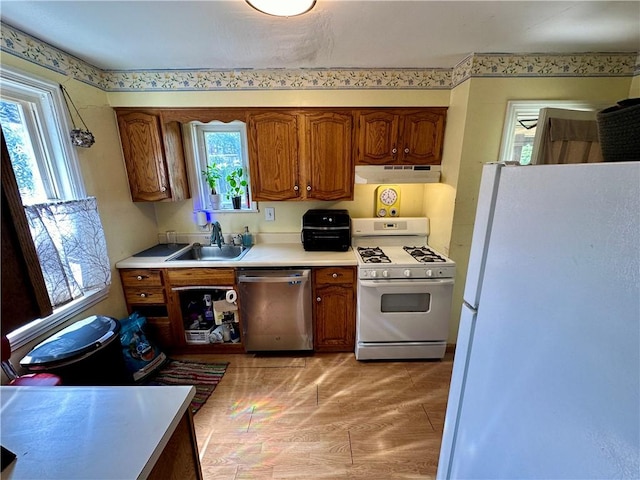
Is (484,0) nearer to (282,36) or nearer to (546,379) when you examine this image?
(282,36)

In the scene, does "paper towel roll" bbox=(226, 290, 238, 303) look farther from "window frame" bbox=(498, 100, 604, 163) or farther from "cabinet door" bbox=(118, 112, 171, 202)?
"window frame" bbox=(498, 100, 604, 163)

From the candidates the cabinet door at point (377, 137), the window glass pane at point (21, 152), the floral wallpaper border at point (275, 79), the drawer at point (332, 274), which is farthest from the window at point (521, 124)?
the window glass pane at point (21, 152)

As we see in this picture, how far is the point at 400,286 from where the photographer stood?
2.04 m

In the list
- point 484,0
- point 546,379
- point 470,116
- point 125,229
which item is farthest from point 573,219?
point 125,229

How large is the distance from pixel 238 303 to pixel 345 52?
2.09 m

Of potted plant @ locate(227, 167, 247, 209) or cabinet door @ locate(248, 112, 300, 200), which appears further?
potted plant @ locate(227, 167, 247, 209)

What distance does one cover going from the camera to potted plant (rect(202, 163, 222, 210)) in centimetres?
253

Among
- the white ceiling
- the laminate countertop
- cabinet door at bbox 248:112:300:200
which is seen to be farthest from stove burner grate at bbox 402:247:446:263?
the white ceiling

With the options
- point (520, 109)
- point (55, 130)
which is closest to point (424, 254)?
point (520, 109)

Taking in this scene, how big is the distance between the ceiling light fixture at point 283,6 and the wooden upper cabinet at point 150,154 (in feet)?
4.81

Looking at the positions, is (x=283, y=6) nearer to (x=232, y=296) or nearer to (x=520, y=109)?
(x=520, y=109)

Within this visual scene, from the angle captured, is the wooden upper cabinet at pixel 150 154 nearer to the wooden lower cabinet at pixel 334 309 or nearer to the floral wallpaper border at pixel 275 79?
the floral wallpaper border at pixel 275 79

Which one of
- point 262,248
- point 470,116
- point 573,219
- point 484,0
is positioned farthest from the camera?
point 262,248

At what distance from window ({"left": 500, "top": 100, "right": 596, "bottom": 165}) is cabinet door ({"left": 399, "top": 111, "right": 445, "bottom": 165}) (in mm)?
460
